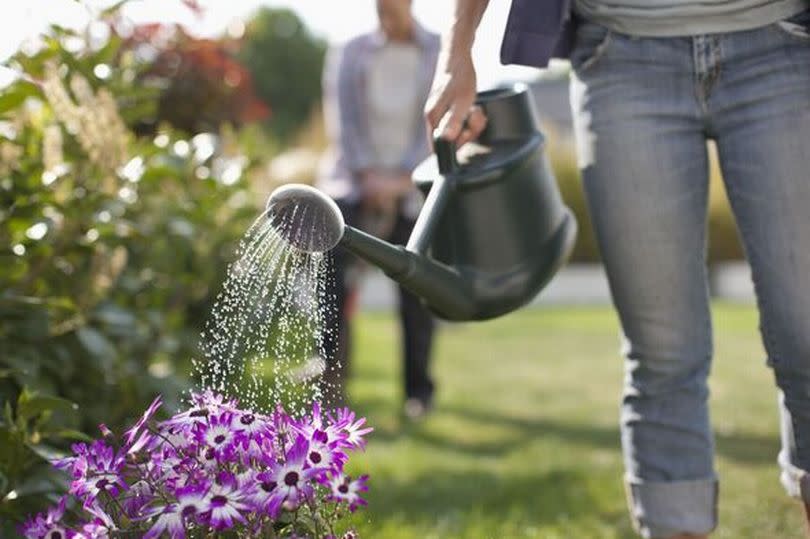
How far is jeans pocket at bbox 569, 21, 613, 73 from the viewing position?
203 cm

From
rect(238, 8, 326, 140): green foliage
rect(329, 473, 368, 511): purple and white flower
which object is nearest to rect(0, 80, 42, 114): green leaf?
rect(329, 473, 368, 511): purple and white flower

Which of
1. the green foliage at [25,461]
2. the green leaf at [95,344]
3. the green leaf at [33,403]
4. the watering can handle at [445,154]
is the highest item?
the watering can handle at [445,154]

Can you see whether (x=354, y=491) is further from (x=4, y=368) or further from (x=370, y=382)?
(x=370, y=382)

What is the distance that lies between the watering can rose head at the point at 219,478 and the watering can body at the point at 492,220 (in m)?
0.42

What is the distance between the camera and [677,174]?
1.99m

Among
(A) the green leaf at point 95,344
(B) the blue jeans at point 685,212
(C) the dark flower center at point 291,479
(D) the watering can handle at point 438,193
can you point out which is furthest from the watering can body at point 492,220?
(A) the green leaf at point 95,344

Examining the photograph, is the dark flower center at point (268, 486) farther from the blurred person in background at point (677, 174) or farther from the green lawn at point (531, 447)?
the blurred person in background at point (677, 174)

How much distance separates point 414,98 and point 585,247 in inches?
407

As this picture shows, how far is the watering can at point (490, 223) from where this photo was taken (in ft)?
6.26

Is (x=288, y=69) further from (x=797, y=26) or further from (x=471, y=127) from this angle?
(x=797, y=26)

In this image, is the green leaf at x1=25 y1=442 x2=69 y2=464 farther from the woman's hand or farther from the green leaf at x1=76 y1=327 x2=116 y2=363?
the woman's hand

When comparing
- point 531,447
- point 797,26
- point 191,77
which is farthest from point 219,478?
point 191,77

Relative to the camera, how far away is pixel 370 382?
19.6 ft

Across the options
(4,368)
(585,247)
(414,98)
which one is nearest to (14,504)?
(4,368)
